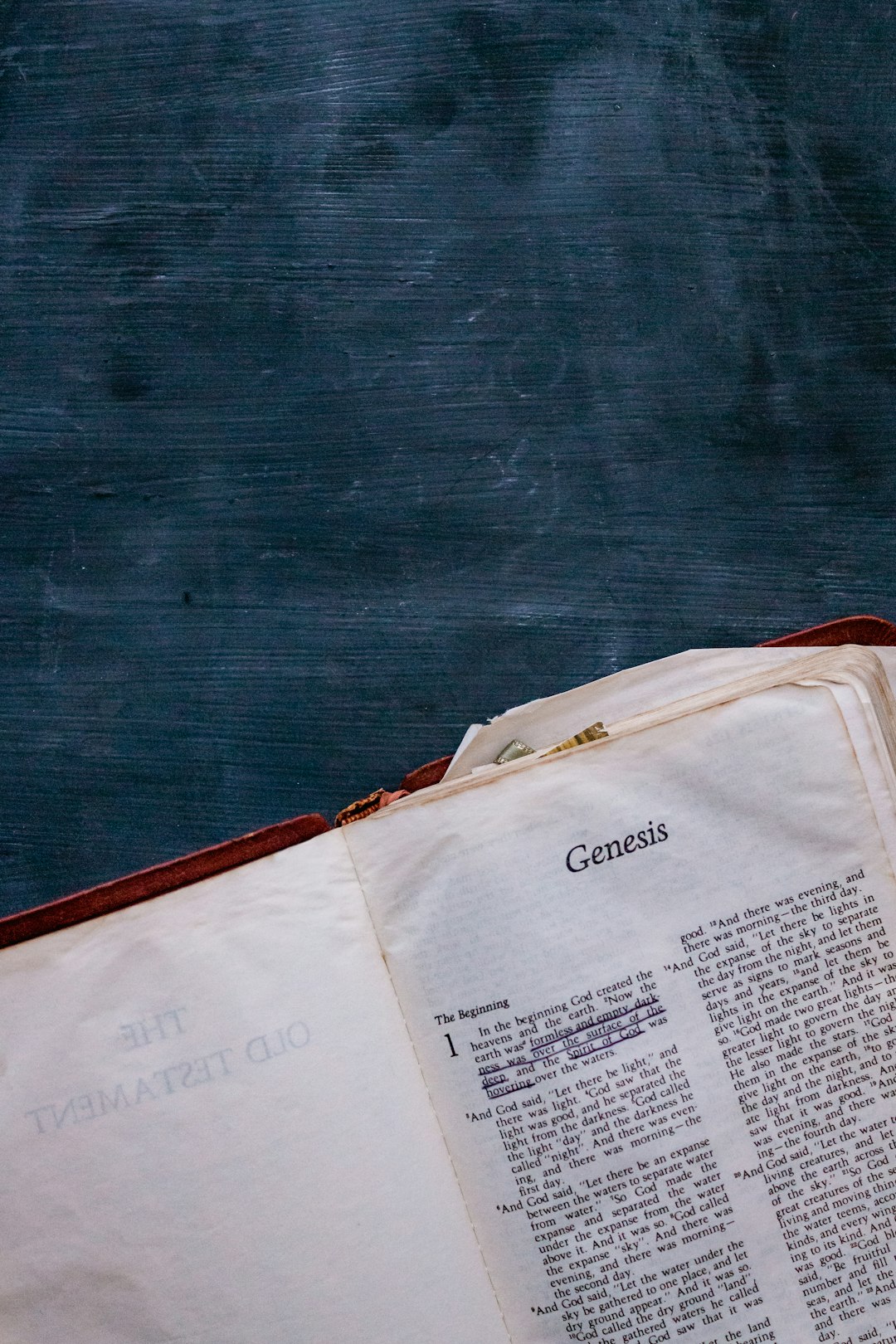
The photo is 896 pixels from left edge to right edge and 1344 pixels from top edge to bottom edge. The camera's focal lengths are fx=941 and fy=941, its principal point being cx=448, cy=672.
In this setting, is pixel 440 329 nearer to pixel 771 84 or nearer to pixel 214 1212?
pixel 771 84

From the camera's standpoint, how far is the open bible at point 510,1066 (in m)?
0.47

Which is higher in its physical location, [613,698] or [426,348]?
[426,348]

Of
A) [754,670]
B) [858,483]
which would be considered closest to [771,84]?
[858,483]

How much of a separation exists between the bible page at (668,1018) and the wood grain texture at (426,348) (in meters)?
0.08

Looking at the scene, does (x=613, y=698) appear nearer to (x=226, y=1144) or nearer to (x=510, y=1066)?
(x=510, y=1066)

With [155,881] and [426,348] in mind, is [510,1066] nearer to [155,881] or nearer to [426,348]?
[155,881]

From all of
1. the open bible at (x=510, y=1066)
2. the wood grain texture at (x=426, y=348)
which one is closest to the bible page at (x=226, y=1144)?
the open bible at (x=510, y=1066)

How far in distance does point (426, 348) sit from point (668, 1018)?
392mm

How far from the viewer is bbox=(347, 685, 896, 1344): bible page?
0.48 meters

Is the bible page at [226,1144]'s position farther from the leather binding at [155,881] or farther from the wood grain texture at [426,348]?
the wood grain texture at [426,348]

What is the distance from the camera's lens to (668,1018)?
48cm

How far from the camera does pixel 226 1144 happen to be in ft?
1.55

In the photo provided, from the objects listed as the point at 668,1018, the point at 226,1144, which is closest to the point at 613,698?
the point at 668,1018

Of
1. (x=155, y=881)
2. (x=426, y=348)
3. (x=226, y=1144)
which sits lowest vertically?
(x=226, y=1144)
